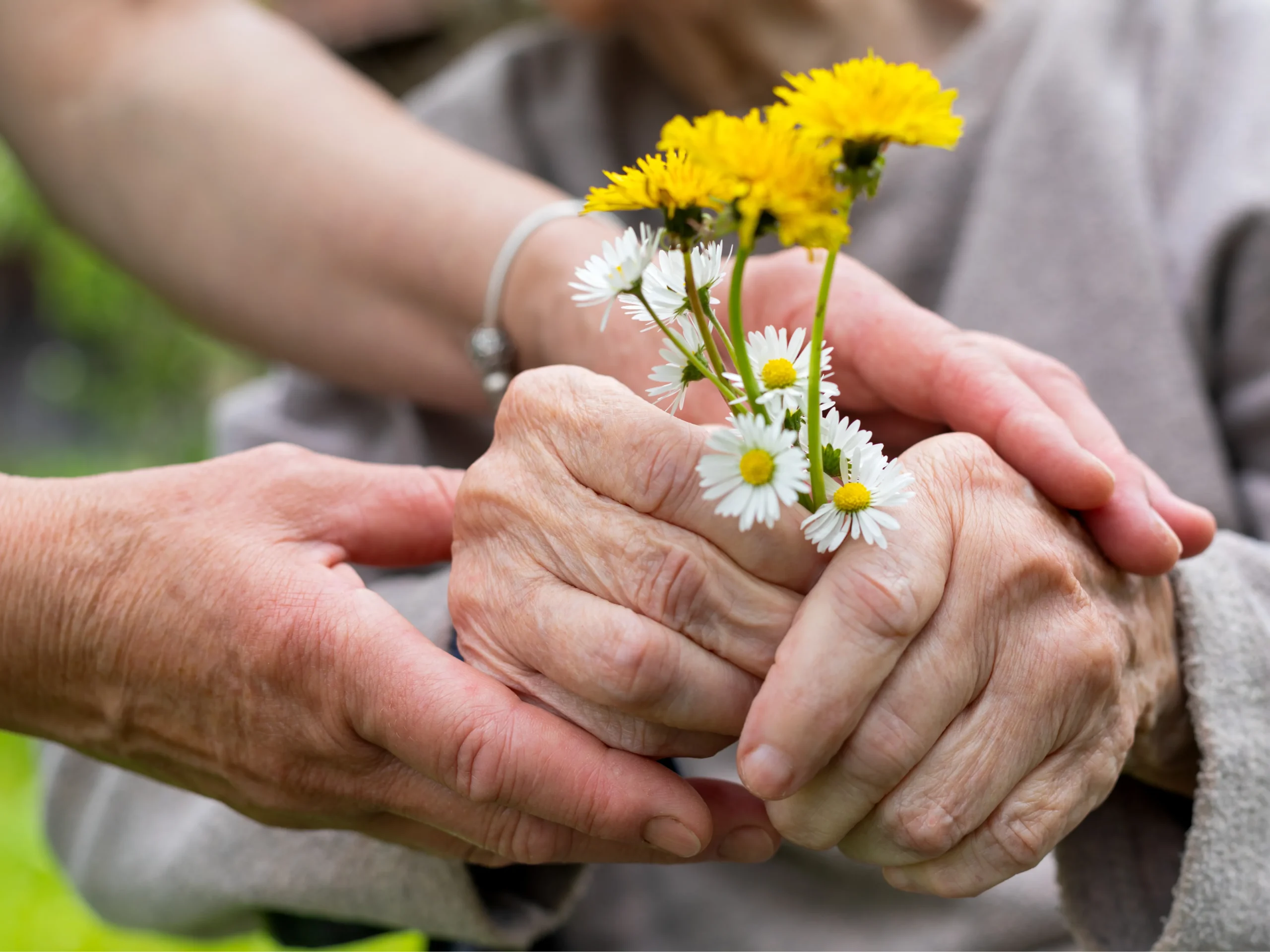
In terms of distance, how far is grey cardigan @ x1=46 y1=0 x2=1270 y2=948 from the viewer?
0.70 metres

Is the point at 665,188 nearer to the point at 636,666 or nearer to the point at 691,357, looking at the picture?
the point at 691,357

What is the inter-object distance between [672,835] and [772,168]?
379mm

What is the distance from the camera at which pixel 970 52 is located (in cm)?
109

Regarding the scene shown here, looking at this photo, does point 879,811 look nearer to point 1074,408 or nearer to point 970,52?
point 1074,408

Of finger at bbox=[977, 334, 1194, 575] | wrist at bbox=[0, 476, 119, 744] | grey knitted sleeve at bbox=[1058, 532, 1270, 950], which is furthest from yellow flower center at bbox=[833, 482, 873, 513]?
wrist at bbox=[0, 476, 119, 744]

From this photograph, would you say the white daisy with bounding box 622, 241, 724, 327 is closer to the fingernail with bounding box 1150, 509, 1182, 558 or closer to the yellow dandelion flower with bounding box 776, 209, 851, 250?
the yellow dandelion flower with bounding box 776, 209, 851, 250

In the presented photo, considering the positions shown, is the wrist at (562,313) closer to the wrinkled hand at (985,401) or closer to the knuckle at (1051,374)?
the wrinkled hand at (985,401)

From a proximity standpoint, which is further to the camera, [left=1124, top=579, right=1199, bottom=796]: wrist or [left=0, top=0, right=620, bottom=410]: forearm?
[left=0, top=0, right=620, bottom=410]: forearm

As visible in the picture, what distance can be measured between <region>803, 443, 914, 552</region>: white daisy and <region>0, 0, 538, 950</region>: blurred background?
178cm

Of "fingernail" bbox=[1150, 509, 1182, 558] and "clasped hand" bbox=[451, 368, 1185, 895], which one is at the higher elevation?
"fingernail" bbox=[1150, 509, 1182, 558]

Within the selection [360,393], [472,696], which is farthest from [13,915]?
[472,696]

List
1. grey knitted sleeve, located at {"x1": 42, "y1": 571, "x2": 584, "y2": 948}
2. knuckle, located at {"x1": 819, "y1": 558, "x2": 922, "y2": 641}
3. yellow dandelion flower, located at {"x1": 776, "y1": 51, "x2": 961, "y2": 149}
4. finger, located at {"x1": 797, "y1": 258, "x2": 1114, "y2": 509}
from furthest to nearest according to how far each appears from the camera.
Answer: grey knitted sleeve, located at {"x1": 42, "y1": 571, "x2": 584, "y2": 948}
finger, located at {"x1": 797, "y1": 258, "x2": 1114, "y2": 509}
knuckle, located at {"x1": 819, "y1": 558, "x2": 922, "y2": 641}
yellow dandelion flower, located at {"x1": 776, "y1": 51, "x2": 961, "y2": 149}

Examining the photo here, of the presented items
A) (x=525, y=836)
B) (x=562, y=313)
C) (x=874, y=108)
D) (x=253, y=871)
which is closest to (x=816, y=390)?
(x=874, y=108)

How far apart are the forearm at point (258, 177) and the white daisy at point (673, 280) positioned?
51 cm
